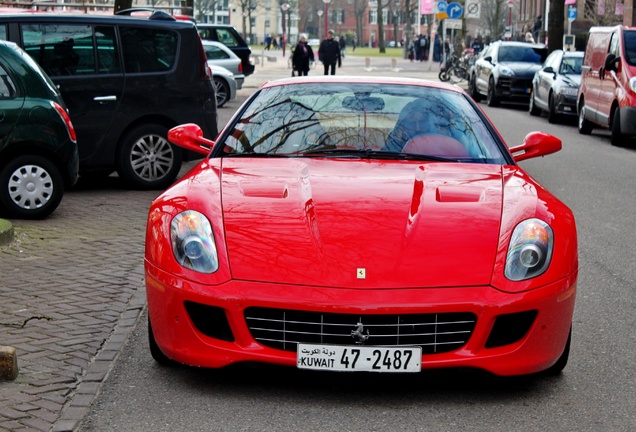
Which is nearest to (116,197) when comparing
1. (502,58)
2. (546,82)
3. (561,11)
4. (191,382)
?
(191,382)

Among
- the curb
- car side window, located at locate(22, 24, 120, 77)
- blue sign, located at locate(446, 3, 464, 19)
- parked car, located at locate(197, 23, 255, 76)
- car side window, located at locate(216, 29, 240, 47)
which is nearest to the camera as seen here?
the curb

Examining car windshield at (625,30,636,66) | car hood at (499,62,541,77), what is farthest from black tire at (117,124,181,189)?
car hood at (499,62,541,77)

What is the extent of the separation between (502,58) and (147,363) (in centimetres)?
2674

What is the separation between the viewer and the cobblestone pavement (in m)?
5.03

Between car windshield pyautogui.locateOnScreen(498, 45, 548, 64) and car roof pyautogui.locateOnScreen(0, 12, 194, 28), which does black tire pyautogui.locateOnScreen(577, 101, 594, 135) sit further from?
car roof pyautogui.locateOnScreen(0, 12, 194, 28)

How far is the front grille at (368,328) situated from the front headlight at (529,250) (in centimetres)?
32

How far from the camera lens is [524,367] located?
5.06 metres

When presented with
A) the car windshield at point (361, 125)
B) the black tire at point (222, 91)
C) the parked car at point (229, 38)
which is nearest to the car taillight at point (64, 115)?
the car windshield at point (361, 125)

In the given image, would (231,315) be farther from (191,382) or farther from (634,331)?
(634,331)

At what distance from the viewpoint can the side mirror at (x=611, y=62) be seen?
20188mm

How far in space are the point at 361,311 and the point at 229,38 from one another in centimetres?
2906

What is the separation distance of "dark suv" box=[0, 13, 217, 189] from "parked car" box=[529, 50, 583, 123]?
12890 mm

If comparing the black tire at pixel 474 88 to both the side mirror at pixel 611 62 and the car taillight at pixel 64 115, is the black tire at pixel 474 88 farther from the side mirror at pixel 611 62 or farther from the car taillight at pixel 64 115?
the car taillight at pixel 64 115

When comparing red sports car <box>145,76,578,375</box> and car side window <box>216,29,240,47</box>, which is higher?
red sports car <box>145,76,578,375</box>
